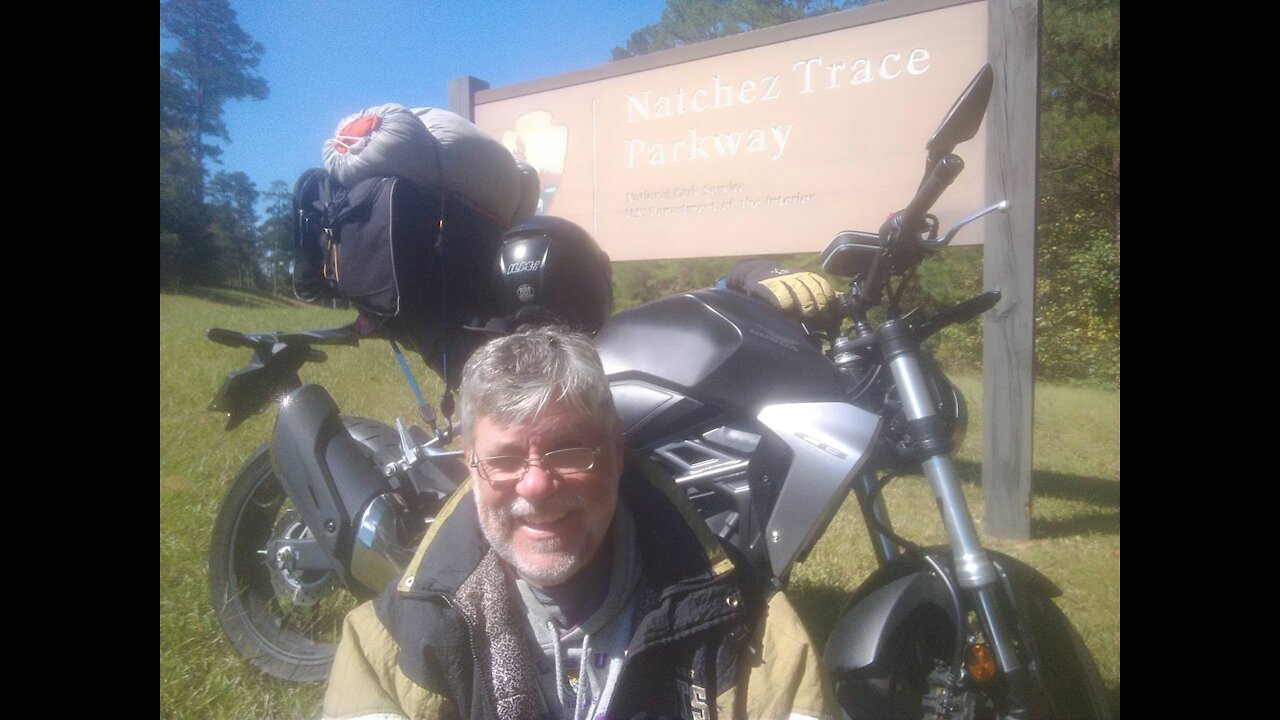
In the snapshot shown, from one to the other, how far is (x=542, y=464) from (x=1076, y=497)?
3.49 m

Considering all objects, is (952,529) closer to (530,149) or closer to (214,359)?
(530,149)

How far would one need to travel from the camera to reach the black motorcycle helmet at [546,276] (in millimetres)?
1867

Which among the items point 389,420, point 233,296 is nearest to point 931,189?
point 389,420

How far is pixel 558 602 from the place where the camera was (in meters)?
1.30

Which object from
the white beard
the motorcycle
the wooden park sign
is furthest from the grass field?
the white beard

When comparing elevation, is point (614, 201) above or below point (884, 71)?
below

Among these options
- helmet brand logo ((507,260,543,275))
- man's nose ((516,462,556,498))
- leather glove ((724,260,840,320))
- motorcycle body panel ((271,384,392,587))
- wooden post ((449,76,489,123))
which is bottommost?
motorcycle body panel ((271,384,392,587))

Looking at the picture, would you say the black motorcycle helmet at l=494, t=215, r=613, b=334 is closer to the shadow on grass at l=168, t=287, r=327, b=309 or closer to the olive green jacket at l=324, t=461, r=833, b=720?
the olive green jacket at l=324, t=461, r=833, b=720

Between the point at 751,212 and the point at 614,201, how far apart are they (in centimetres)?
61

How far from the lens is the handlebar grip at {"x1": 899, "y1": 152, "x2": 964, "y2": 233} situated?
4.74ft

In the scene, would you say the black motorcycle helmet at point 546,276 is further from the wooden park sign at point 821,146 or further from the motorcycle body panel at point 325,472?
the wooden park sign at point 821,146

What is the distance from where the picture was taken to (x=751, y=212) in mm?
2848

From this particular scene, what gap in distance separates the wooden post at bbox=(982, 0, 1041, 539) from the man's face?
2.01m
